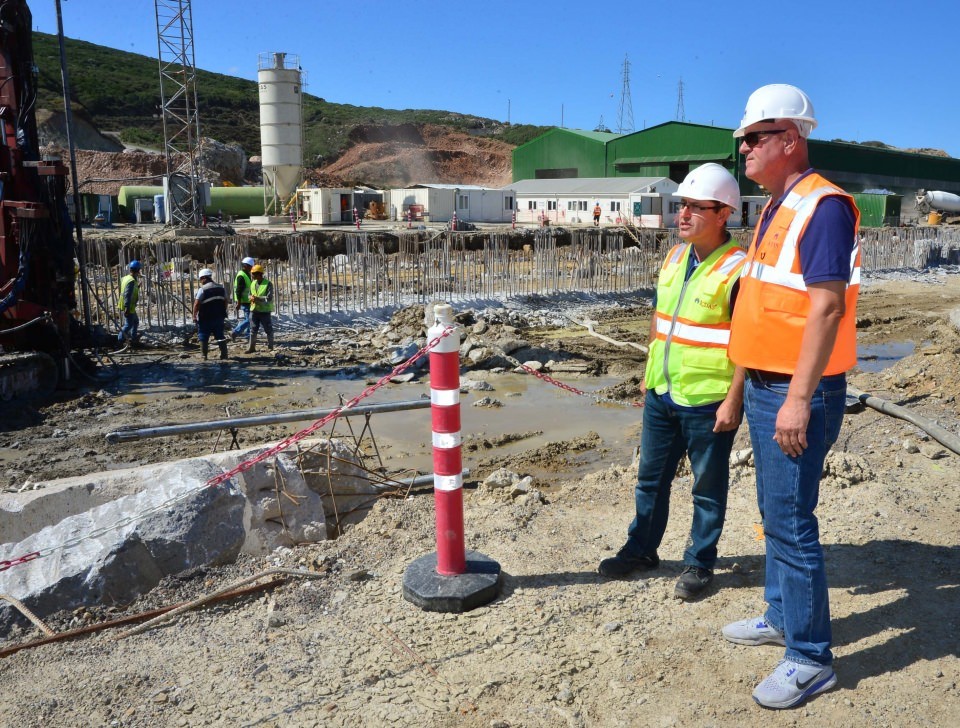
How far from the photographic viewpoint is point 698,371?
363 centimetres

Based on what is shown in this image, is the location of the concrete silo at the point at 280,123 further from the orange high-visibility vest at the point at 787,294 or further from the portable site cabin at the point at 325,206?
the orange high-visibility vest at the point at 787,294

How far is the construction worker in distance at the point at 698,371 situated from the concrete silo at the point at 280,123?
3660 centimetres

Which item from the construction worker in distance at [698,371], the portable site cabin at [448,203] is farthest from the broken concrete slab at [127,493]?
the portable site cabin at [448,203]

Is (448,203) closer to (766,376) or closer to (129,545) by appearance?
(129,545)

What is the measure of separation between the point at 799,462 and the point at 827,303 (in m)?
0.59

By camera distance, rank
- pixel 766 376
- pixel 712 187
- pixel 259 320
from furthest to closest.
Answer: pixel 259 320, pixel 712 187, pixel 766 376

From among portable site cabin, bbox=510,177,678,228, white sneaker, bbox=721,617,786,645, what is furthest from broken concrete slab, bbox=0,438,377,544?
portable site cabin, bbox=510,177,678,228

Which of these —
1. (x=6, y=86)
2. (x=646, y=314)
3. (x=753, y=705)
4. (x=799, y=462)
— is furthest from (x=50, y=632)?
(x=646, y=314)

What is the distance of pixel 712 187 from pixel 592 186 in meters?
42.6

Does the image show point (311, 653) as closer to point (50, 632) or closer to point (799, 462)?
point (50, 632)

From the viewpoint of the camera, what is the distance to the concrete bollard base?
377cm

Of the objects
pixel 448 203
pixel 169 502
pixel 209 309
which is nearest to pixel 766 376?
pixel 169 502

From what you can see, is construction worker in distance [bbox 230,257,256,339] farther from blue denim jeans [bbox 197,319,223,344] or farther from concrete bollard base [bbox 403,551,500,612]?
concrete bollard base [bbox 403,551,500,612]

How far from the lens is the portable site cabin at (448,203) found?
41.0 meters
